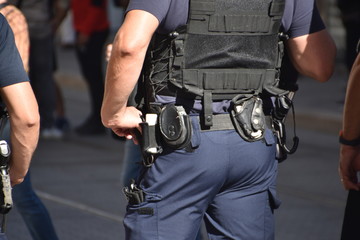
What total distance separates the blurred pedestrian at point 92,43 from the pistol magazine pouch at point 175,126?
6867 mm

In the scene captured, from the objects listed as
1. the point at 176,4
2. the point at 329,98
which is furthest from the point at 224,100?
the point at 329,98

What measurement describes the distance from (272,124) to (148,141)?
0.53 metres

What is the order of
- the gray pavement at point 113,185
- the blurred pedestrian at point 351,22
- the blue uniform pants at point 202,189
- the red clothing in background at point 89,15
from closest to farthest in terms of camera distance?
the blue uniform pants at point 202,189, the gray pavement at point 113,185, the red clothing in background at point 89,15, the blurred pedestrian at point 351,22

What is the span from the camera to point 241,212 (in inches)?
139

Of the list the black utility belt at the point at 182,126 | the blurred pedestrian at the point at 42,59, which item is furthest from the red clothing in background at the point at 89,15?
the black utility belt at the point at 182,126

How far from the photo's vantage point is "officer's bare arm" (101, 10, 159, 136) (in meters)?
3.31

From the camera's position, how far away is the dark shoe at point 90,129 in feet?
34.2

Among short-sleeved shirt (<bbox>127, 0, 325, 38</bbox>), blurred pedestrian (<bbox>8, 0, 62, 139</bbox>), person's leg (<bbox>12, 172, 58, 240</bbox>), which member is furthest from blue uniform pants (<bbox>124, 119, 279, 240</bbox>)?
blurred pedestrian (<bbox>8, 0, 62, 139</bbox>)

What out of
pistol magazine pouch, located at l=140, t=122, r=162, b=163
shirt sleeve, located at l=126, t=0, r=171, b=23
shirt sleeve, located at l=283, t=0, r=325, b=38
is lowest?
pistol magazine pouch, located at l=140, t=122, r=162, b=163

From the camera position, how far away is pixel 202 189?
11.3 ft

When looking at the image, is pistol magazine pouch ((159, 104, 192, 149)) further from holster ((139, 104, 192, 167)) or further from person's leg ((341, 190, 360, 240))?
person's leg ((341, 190, 360, 240))

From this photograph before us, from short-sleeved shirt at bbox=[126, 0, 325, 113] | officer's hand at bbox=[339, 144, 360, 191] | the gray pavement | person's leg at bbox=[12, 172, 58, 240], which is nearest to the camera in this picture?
short-sleeved shirt at bbox=[126, 0, 325, 113]

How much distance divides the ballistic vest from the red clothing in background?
6.75 meters

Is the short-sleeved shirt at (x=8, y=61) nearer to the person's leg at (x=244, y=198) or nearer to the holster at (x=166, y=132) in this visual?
the holster at (x=166, y=132)
